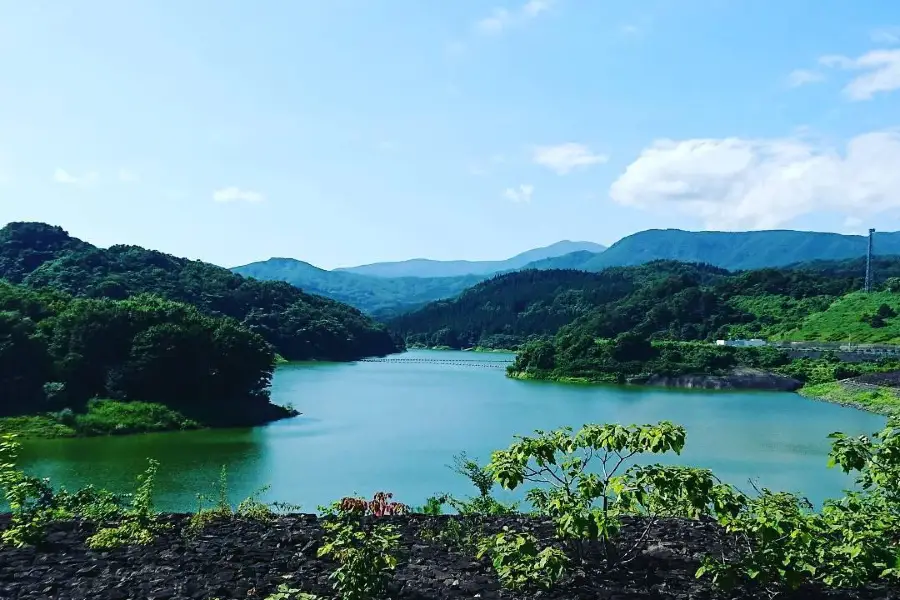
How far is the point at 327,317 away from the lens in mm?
109562

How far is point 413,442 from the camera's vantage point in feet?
111

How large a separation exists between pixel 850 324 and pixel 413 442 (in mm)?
64268

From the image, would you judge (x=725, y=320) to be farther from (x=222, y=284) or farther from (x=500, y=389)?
(x=222, y=284)

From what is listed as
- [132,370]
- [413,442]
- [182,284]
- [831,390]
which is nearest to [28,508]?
[413,442]

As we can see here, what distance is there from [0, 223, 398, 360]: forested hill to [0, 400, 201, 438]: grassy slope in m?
46.7

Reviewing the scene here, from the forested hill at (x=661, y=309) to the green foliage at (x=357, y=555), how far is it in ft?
254

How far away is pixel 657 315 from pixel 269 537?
319 feet

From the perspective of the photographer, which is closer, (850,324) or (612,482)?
(612,482)

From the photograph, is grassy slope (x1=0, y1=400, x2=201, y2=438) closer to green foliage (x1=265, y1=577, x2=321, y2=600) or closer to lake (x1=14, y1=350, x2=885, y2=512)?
lake (x1=14, y1=350, x2=885, y2=512)

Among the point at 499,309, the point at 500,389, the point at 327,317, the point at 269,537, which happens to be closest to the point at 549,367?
the point at 500,389

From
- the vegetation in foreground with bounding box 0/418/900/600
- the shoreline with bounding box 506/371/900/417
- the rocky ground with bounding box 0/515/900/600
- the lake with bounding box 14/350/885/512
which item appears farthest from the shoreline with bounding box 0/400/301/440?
the shoreline with bounding box 506/371/900/417

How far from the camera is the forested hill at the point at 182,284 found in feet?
281

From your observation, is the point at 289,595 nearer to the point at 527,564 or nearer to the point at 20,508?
the point at 527,564

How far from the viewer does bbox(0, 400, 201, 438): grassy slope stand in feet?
111
